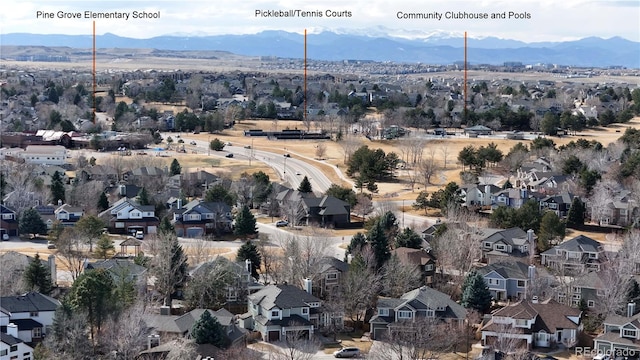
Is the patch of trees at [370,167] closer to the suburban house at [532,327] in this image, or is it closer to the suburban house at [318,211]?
the suburban house at [318,211]

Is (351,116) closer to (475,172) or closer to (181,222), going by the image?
(475,172)

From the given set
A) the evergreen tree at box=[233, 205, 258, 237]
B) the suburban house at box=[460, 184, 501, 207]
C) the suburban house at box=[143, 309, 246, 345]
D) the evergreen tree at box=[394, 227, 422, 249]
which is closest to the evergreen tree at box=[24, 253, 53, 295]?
the suburban house at box=[143, 309, 246, 345]

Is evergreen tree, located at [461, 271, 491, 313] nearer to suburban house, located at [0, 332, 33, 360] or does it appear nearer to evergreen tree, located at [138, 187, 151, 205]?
suburban house, located at [0, 332, 33, 360]

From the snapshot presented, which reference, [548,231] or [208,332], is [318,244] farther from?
[548,231]

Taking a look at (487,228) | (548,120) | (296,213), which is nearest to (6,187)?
(296,213)

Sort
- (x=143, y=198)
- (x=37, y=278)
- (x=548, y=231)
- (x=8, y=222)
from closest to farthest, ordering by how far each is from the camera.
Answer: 1. (x=37, y=278)
2. (x=548, y=231)
3. (x=8, y=222)
4. (x=143, y=198)

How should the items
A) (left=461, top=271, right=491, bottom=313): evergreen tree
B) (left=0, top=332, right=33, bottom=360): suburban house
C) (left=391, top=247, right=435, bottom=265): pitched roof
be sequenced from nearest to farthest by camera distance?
(left=0, top=332, right=33, bottom=360): suburban house < (left=461, top=271, right=491, bottom=313): evergreen tree < (left=391, top=247, right=435, bottom=265): pitched roof

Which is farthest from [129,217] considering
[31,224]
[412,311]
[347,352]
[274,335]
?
[347,352]
